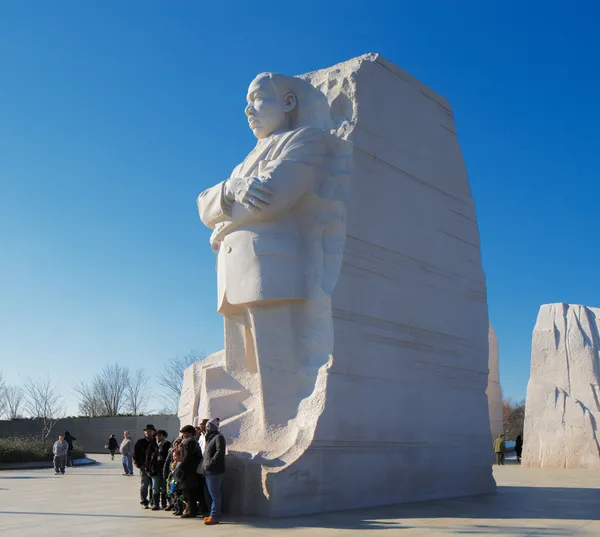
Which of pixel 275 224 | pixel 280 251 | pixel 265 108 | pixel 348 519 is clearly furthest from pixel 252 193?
pixel 348 519

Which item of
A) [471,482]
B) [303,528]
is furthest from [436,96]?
[303,528]

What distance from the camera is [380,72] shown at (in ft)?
33.6

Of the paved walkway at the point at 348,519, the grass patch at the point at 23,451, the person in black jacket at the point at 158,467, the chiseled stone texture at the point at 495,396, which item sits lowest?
the grass patch at the point at 23,451

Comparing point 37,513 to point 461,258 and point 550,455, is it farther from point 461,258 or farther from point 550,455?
point 550,455

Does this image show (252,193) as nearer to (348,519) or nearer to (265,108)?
(265,108)

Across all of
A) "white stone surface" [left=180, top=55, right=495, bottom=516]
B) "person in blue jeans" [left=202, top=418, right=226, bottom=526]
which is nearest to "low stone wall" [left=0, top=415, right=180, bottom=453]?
"white stone surface" [left=180, top=55, right=495, bottom=516]

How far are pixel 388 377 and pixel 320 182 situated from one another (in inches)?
107

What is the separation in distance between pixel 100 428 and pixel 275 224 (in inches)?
1171

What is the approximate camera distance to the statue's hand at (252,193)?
8.76 m

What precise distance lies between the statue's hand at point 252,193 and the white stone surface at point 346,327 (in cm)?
3

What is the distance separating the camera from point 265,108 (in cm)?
959

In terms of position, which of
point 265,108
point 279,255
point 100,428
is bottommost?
point 100,428

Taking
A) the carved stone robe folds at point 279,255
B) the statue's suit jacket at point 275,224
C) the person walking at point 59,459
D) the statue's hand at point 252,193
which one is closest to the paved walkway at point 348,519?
the carved stone robe folds at point 279,255

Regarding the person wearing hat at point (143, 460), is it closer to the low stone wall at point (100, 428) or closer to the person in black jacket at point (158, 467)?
the person in black jacket at point (158, 467)
